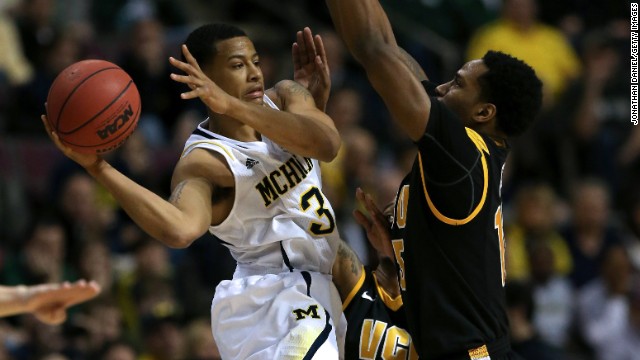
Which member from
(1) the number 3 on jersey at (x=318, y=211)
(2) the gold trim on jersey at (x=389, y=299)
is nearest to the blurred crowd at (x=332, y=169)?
(2) the gold trim on jersey at (x=389, y=299)

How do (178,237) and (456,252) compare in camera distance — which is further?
(456,252)

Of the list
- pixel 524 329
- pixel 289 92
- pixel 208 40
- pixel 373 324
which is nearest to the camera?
pixel 208 40

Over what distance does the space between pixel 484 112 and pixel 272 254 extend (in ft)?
3.88

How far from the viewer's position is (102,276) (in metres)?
8.66

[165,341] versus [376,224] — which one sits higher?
[376,224]

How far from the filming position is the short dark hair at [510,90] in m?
5.10

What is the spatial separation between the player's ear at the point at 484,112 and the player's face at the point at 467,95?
0.01 metres

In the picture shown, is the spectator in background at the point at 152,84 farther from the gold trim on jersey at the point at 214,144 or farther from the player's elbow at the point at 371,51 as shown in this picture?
the player's elbow at the point at 371,51

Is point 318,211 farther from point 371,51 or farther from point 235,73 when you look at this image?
point 371,51

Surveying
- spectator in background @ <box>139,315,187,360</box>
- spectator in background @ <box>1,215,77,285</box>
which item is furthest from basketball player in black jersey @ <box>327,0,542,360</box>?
spectator in background @ <box>1,215,77,285</box>

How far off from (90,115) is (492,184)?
5.77ft

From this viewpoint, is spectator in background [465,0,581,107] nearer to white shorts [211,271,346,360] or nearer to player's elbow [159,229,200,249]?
white shorts [211,271,346,360]

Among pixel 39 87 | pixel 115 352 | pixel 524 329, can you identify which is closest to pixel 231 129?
pixel 115 352

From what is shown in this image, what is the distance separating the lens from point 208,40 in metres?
5.32
